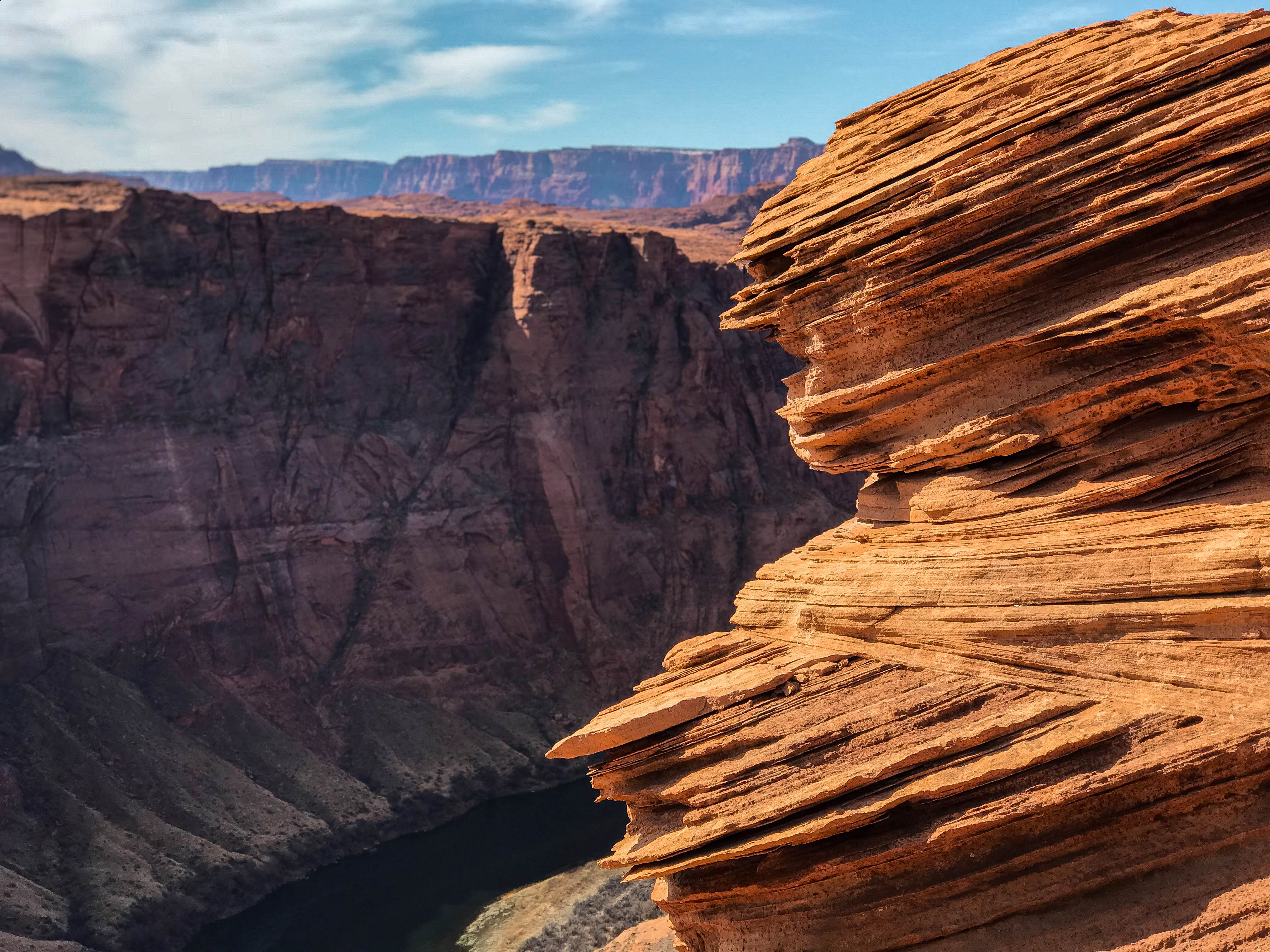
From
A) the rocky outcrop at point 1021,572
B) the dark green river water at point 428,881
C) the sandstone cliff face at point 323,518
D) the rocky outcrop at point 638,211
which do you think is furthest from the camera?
the rocky outcrop at point 638,211

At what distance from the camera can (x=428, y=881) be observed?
175 ft

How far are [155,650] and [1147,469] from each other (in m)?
54.5

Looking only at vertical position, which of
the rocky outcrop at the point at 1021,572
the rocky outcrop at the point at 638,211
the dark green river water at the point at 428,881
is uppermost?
the rocky outcrop at the point at 638,211

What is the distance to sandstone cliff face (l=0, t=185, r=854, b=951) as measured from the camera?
55688 millimetres

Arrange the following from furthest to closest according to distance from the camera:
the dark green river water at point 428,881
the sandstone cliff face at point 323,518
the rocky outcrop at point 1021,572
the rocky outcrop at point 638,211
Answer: the rocky outcrop at point 638,211, the sandstone cliff face at point 323,518, the dark green river water at point 428,881, the rocky outcrop at point 1021,572

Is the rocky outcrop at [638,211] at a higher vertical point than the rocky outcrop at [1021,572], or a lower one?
higher

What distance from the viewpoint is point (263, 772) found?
193ft

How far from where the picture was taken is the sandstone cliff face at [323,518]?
55688mm

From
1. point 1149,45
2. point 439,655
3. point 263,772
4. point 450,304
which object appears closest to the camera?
point 1149,45

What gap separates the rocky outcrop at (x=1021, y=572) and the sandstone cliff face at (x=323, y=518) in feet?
126

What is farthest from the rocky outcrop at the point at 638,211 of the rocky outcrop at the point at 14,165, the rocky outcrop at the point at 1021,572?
the rocky outcrop at the point at 1021,572

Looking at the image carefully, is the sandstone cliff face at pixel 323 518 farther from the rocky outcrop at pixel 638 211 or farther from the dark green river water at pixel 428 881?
the rocky outcrop at pixel 638 211

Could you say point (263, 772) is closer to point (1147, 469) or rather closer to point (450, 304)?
point (450, 304)

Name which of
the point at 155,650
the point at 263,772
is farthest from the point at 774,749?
the point at 155,650
